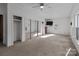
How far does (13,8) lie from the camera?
6.80 m

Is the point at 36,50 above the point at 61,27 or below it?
below

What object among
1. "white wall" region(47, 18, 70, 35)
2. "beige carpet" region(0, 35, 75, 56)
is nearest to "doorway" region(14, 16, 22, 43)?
"beige carpet" region(0, 35, 75, 56)

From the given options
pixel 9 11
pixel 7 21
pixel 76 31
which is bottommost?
pixel 76 31

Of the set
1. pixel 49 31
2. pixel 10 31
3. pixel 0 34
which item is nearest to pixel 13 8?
pixel 10 31

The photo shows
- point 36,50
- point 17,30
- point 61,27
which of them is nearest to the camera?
point 36,50

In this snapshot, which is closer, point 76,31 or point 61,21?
point 76,31

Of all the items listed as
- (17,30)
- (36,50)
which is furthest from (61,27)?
(36,50)

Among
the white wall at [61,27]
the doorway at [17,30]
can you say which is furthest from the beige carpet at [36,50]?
the white wall at [61,27]

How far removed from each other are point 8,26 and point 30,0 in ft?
16.1

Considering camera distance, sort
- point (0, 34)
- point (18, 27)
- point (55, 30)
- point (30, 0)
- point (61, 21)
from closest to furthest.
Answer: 1. point (30, 0)
2. point (18, 27)
3. point (0, 34)
4. point (61, 21)
5. point (55, 30)

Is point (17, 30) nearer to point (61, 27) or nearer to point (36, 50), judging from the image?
point (36, 50)

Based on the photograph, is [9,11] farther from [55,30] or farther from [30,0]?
[55,30]

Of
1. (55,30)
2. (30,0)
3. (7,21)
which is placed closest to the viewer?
(30,0)

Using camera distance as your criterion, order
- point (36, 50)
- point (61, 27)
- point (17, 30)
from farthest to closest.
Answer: point (61, 27), point (17, 30), point (36, 50)
